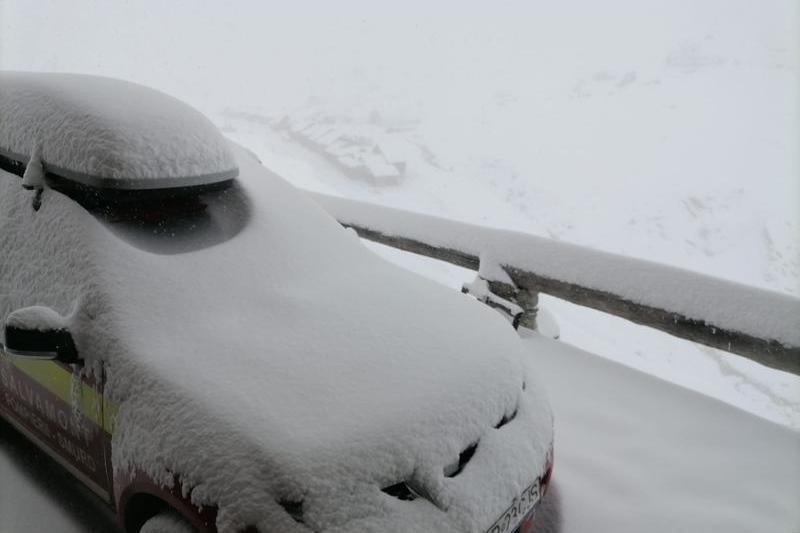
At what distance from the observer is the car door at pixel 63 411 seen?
1777 millimetres

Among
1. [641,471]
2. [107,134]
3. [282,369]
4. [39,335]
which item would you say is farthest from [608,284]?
[39,335]

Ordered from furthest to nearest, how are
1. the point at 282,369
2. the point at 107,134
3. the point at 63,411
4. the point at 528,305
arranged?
the point at 528,305 → the point at 107,134 → the point at 63,411 → the point at 282,369

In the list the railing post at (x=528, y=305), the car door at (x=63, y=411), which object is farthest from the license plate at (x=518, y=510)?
the railing post at (x=528, y=305)

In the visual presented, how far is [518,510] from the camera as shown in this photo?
172 centimetres

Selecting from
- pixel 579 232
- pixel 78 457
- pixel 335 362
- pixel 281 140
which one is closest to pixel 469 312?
pixel 335 362

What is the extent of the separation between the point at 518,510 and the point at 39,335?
5.38ft

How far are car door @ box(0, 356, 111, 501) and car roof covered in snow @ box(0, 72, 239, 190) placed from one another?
0.75 meters

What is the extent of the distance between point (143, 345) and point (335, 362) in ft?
2.02

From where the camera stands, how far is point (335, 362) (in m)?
1.72

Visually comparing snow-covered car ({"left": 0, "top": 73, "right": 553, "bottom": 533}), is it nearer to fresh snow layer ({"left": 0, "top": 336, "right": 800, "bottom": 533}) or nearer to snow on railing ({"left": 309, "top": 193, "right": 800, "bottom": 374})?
fresh snow layer ({"left": 0, "top": 336, "right": 800, "bottom": 533})

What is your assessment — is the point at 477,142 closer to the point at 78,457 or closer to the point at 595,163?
the point at 595,163

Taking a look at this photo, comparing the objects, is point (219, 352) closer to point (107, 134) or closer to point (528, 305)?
point (107, 134)

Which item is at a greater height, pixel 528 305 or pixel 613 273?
pixel 613 273

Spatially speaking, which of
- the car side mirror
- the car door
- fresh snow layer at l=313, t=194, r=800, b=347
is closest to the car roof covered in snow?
the car side mirror
